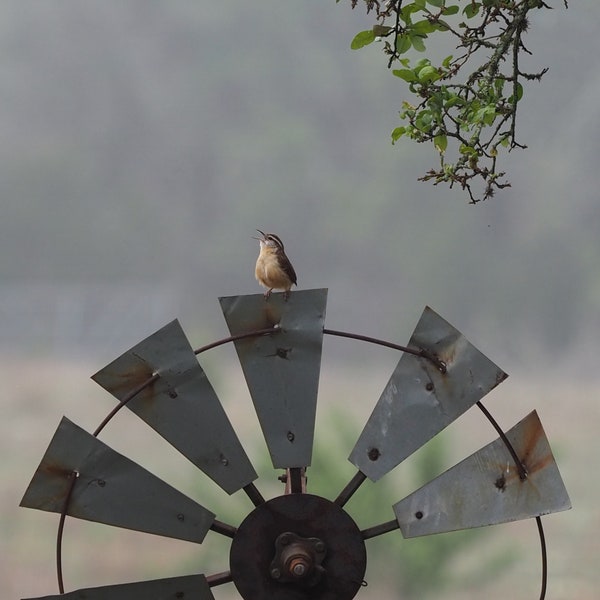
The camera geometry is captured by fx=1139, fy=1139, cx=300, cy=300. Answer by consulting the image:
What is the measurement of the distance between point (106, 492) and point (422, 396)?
0.62 metres

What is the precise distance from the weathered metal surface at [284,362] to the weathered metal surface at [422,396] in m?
0.12

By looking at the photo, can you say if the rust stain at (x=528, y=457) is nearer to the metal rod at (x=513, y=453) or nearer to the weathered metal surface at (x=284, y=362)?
the metal rod at (x=513, y=453)

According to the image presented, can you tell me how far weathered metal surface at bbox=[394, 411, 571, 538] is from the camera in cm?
212

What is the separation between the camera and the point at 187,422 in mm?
2123

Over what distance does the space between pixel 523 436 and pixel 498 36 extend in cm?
88

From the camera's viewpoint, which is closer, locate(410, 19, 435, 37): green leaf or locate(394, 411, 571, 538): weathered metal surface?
locate(394, 411, 571, 538): weathered metal surface

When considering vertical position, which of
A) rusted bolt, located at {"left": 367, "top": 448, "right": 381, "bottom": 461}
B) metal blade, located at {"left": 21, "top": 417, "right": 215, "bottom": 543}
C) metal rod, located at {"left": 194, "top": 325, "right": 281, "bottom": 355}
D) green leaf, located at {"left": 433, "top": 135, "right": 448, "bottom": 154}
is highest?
green leaf, located at {"left": 433, "top": 135, "right": 448, "bottom": 154}

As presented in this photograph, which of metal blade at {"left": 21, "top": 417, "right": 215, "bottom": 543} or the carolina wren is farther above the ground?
the carolina wren

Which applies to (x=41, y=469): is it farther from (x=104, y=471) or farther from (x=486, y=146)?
Answer: (x=486, y=146)

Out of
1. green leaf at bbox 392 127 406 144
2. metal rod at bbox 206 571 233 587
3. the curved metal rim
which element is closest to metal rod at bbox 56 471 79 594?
the curved metal rim

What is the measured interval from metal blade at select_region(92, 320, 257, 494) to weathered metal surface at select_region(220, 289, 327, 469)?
74 millimetres

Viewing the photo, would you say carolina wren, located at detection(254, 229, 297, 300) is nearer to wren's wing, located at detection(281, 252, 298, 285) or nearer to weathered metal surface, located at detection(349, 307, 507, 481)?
wren's wing, located at detection(281, 252, 298, 285)

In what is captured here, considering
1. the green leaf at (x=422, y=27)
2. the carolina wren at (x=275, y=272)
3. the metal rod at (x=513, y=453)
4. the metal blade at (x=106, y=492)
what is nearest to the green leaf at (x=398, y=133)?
the green leaf at (x=422, y=27)

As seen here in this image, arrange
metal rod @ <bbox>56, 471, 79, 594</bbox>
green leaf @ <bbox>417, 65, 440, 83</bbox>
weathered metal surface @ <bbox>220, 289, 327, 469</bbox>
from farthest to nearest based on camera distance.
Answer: green leaf @ <bbox>417, 65, 440, 83</bbox> < weathered metal surface @ <bbox>220, 289, 327, 469</bbox> < metal rod @ <bbox>56, 471, 79, 594</bbox>
